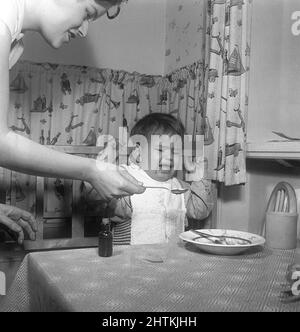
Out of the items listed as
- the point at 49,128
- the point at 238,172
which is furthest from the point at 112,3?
the point at 49,128

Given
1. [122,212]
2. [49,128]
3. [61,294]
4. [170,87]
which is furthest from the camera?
[170,87]

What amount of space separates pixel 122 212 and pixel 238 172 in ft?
1.13

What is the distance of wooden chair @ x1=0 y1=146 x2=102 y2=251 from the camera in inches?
40.9

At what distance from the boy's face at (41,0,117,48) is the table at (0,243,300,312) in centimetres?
40

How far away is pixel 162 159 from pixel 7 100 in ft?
1.65

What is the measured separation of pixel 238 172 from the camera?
1065 mm

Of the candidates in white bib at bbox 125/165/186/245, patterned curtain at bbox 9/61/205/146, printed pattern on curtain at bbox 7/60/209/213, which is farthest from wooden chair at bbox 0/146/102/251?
patterned curtain at bbox 9/61/205/146

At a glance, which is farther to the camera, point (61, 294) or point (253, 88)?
point (253, 88)

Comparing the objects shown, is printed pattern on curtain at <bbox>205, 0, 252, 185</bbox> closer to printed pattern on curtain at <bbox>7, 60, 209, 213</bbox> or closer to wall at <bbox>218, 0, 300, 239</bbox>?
wall at <bbox>218, 0, 300, 239</bbox>

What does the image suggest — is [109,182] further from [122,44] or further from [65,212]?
[122,44]

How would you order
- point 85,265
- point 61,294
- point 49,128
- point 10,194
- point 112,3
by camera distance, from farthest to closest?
1. point 49,128
2. point 10,194
3. point 112,3
4. point 85,265
5. point 61,294

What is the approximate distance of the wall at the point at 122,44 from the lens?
1.14 m

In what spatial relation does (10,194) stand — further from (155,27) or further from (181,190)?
(155,27)

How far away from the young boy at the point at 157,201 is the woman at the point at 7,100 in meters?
0.32
